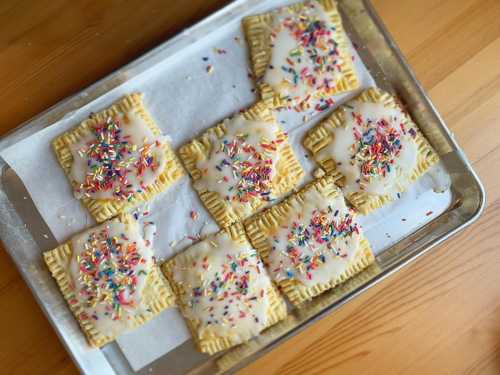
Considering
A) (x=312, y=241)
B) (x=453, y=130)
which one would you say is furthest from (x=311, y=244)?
(x=453, y=130)

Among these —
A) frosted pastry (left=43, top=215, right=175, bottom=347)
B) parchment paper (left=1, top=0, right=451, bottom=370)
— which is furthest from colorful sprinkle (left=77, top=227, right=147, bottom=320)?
parchment paper (left=1, top=0, right=451, bottom=370)

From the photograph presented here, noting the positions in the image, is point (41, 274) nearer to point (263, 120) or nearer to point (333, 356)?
point (263, 120)

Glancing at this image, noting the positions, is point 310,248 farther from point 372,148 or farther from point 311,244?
point 372,148

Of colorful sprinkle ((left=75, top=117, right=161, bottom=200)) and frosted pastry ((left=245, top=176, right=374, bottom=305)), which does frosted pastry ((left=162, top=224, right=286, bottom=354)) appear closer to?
frosted pastry ((left=245, top=176, right=374, bottom=305))

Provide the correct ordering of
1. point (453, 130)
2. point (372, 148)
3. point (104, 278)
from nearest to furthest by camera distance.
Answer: point (104, 278) < point (372, 148) < point (453, 130)

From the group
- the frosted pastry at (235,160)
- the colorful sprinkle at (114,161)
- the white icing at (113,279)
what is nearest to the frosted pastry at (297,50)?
the frosted pastry at (235,160)

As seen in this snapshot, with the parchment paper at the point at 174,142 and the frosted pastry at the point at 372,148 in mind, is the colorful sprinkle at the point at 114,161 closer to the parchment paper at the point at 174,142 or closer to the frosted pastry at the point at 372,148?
the parchment paper at the point at 174,142
